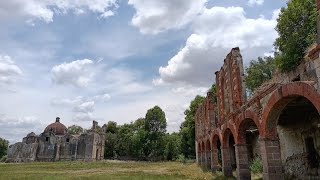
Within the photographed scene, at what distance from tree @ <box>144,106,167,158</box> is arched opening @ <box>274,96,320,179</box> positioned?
137 ft

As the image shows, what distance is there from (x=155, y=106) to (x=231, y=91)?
146ft

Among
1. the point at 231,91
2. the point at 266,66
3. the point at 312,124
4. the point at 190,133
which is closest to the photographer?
the point at 312,124

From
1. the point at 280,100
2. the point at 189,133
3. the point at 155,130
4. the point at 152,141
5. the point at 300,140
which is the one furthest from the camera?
the point at 155,130

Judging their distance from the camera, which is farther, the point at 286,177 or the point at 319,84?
the point at 286,177

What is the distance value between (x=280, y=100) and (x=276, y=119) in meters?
1.24

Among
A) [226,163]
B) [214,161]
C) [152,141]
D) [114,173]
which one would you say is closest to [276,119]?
[226,163]

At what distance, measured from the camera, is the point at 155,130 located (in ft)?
193

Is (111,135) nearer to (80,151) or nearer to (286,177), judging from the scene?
(80,151)

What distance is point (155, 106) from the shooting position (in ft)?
198

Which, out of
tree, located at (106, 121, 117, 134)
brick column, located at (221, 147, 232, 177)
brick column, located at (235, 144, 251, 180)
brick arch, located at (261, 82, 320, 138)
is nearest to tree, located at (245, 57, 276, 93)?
brick column, located at (221, 147, 232, 177)

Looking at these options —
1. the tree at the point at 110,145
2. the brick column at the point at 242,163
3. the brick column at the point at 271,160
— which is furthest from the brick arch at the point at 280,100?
the tree at the point at 110,145

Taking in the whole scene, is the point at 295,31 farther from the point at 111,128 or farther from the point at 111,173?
the point at 111,128

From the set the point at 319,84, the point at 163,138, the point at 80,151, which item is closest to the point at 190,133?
Answer: the point at 163,138

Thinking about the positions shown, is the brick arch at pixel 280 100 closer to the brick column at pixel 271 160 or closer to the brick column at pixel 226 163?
the brick column at pixel 271 160
